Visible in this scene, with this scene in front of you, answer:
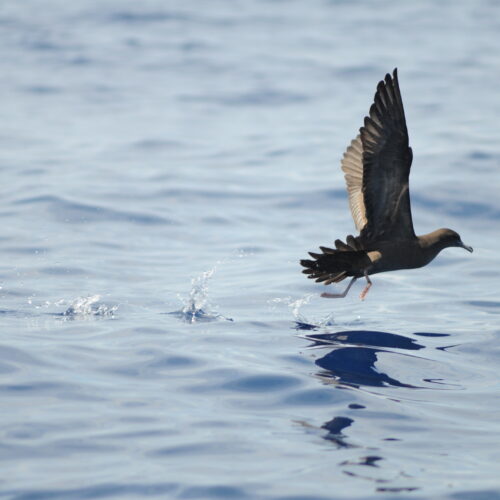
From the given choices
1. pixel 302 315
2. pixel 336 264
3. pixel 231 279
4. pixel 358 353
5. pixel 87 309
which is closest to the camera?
pixel 358 353

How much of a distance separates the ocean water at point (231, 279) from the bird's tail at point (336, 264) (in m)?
0.45

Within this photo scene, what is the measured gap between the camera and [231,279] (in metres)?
8.89

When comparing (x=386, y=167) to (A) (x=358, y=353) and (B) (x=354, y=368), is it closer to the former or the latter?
(A) (x=358, y=353)

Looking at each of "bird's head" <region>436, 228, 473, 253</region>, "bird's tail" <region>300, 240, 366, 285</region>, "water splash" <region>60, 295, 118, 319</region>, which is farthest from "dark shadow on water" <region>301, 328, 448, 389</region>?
"water splash" <region>60, 295, 118, 319</region>

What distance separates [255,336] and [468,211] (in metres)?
4.92

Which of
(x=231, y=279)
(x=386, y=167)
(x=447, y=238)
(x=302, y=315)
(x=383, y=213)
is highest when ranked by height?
(x=386, y=167)

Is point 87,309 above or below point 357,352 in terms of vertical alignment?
above

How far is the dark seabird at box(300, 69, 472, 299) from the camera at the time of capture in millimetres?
6570

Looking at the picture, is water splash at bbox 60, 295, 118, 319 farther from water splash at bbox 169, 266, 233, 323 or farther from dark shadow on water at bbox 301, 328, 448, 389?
dark shadow on water at bbox 301, 328, 448, 389

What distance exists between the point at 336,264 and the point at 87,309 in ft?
6.66

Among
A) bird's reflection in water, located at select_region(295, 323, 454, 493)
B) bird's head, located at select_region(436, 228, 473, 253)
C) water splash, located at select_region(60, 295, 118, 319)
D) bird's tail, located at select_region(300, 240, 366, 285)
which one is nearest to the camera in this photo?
bird's reflection in water, located at select_region(295, 323, 454, 493)

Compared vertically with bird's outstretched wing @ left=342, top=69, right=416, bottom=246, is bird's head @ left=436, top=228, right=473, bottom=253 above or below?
below

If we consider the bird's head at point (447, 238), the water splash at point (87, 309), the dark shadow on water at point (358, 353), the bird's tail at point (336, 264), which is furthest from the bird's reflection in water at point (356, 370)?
the water splash at point (87, 309)

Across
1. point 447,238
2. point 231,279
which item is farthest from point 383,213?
point 231,279
